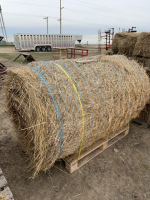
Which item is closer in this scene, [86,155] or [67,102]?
[67,102]

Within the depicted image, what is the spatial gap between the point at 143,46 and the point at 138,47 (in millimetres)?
175

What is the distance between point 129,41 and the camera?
5.54 m

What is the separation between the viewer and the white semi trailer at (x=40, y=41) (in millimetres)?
22547

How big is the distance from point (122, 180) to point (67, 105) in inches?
76.2

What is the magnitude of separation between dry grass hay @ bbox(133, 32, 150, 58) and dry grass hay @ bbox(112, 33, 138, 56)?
0.39 meters

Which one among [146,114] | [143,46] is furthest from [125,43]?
[146,114]

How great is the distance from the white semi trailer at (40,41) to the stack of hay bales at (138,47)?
19.9m

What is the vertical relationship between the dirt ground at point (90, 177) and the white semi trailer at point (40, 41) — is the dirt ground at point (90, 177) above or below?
below

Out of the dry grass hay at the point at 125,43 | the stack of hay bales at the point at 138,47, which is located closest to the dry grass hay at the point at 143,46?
the stack of hay bales at the point at 138,47

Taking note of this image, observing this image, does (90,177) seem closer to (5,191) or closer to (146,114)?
(5,191)

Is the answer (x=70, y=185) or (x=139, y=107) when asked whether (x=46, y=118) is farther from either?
(x=139, y=107)

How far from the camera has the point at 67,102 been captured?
2.39 meters

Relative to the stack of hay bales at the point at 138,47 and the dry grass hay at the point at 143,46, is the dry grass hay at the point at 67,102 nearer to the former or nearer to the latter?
the stack of hay bales at the point at 138,47

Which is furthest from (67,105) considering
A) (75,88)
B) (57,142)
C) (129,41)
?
(129,41)
